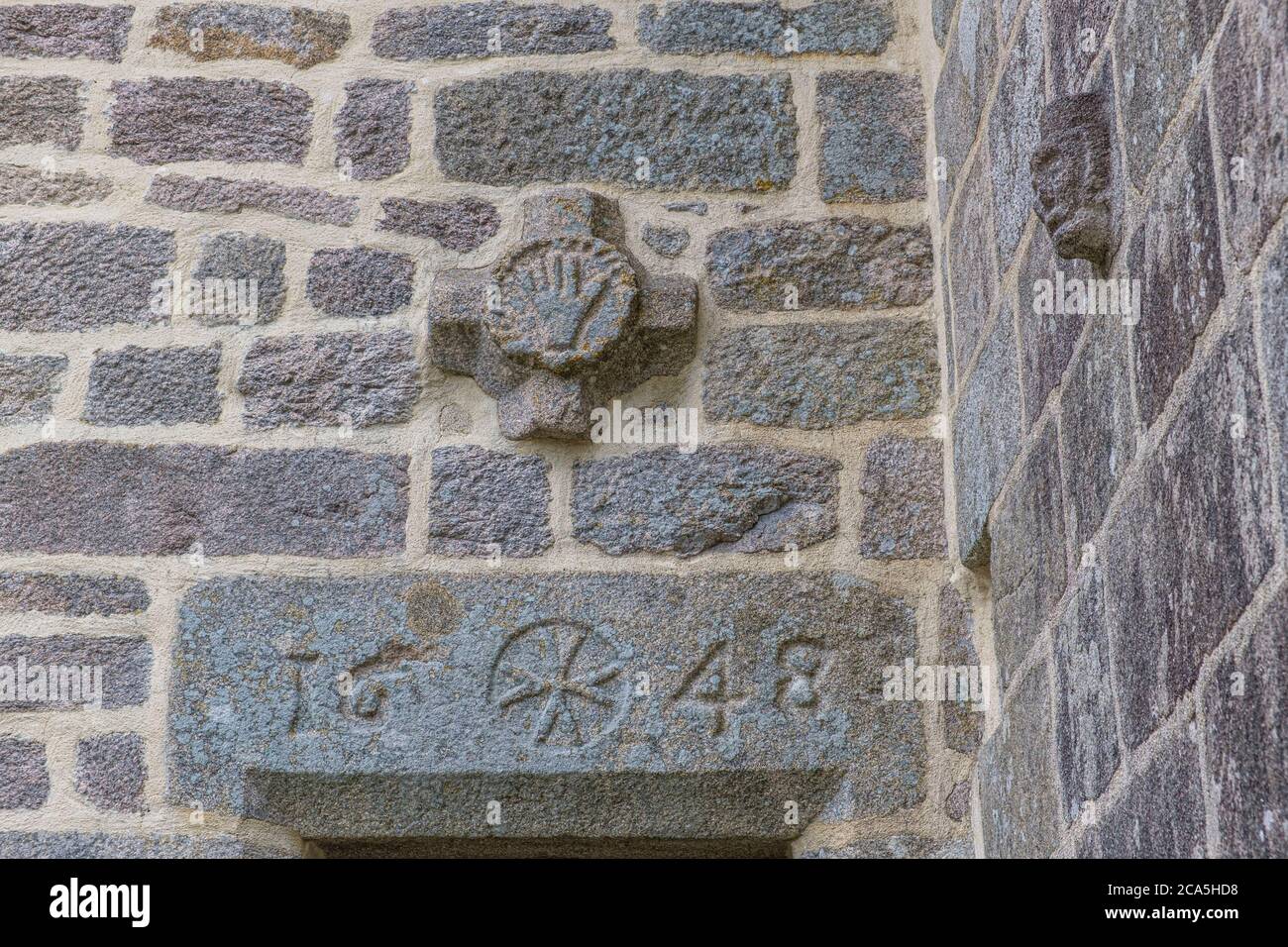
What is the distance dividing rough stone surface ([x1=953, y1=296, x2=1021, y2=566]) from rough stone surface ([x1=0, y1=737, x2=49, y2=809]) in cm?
147

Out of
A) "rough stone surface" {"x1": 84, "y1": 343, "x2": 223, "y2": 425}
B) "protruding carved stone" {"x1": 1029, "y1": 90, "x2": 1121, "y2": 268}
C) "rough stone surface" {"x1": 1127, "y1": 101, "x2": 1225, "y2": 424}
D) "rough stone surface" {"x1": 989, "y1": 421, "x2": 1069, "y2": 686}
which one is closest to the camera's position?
"rough stone surface" {"x1": 1127, "y1": 101, "x2": 1225, "y2": 424}

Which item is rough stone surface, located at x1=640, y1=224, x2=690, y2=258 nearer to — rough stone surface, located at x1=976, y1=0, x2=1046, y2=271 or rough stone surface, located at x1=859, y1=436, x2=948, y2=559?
rough stone surface, located at x1=859, y1=436, x2=948, y2=559

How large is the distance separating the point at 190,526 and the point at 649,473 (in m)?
0.75

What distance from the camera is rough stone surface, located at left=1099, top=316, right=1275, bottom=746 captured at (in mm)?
1187

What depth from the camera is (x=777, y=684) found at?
8.12ft

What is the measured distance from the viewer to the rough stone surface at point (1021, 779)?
6.28 ft

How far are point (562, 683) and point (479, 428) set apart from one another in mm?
457

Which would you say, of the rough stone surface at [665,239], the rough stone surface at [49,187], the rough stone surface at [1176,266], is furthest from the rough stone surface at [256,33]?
the rough stone surface at [1176,266]

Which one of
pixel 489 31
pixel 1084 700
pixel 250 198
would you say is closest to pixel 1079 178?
pixel 1084 700

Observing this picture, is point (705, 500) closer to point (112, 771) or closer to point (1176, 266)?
point (112, 771)

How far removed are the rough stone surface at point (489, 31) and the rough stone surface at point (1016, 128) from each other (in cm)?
89

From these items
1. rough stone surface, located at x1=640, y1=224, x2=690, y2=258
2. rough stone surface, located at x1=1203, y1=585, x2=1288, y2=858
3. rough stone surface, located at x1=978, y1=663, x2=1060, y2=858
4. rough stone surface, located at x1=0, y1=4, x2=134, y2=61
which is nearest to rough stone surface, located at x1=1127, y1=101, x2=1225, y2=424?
rough stone surface, located at x1=1203, y1=585, x2=1288, y2=858

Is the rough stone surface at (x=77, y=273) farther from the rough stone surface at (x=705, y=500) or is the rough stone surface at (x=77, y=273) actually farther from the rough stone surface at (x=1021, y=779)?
the rough stone surface at (x=1021, y=779)

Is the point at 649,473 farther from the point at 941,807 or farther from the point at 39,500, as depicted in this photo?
the point at 39,500
